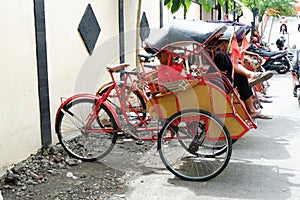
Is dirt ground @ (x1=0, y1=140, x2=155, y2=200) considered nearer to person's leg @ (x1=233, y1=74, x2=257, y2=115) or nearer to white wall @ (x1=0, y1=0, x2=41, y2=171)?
white wall @ (x1=0, y1=0, x2=41, y2=171)

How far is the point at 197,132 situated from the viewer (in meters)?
4.47

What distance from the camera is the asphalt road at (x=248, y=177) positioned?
396cm

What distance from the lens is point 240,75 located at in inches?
205

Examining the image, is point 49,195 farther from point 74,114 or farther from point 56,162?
point 74,114

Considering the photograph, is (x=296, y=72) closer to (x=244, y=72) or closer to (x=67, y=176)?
(x=244, y=72)

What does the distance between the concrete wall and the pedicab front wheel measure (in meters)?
1.64

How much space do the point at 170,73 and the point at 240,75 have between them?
1.32m

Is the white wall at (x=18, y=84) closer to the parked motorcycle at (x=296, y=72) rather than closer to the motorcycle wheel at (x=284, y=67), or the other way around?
the parked motorcycle at (x=296, y=72)

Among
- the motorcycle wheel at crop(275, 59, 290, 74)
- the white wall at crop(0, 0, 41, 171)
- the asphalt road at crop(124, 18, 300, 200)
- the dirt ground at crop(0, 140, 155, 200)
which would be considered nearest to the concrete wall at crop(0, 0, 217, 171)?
the white wall at crop(0, 0, 41, 171)

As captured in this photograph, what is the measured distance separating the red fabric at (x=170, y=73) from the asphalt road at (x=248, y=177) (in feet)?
3.62

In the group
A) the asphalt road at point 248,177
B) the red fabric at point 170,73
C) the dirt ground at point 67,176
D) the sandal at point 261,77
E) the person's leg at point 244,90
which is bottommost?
the asphalt road at point 248,177

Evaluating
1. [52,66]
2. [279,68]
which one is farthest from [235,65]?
[279,68]

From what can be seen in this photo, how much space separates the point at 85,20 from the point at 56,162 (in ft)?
7.87

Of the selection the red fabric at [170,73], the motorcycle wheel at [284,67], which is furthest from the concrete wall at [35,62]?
the motorcycle wheel at [284,67]
